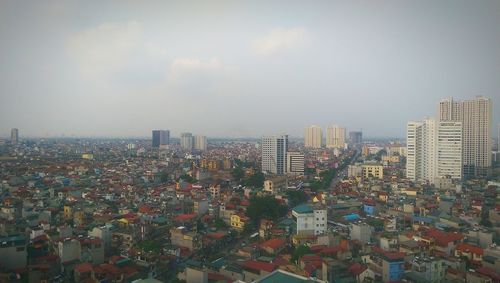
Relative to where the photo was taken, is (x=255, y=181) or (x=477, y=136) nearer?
(x=255, y=181)

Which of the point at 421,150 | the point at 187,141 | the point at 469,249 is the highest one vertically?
the point at 421,150

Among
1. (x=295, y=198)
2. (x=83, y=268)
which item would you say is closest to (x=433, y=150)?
(x=295, y=198)

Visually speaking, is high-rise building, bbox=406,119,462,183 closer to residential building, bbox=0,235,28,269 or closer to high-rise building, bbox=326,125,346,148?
residential building, bbox=0,235,28,269

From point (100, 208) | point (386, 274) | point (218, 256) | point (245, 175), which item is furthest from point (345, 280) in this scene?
point (245, 175)

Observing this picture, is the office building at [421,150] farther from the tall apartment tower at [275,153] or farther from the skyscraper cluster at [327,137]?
the skyscraper cluster at [327,137]

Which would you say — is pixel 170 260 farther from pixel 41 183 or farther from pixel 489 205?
pixel 489 205

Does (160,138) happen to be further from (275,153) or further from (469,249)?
(469,249)

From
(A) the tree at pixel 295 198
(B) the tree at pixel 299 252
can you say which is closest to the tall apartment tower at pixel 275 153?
(A) the tree at pixel 295 198
